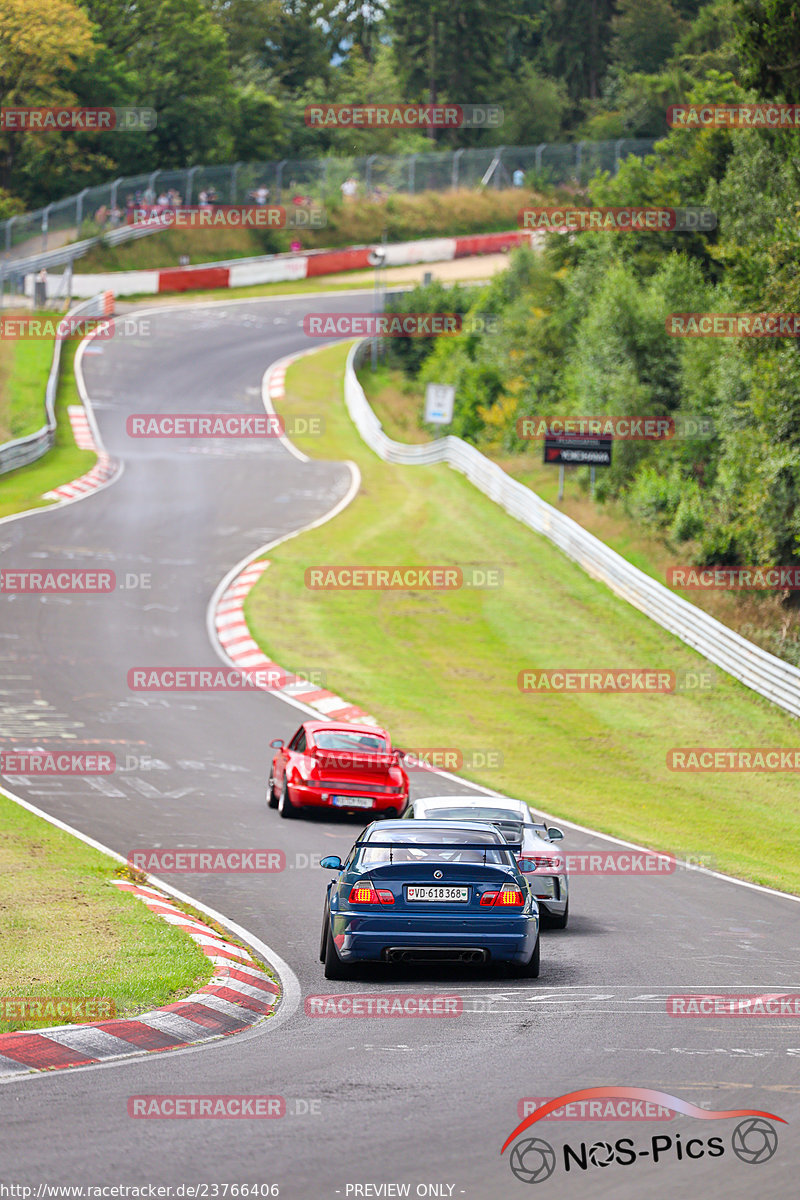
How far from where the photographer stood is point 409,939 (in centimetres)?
1092

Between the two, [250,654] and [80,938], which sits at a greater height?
[80,938]

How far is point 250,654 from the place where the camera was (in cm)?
2967

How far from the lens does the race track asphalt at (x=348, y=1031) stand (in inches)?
261

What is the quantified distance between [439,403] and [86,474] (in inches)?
602

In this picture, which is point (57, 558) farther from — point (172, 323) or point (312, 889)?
point (172, 323)

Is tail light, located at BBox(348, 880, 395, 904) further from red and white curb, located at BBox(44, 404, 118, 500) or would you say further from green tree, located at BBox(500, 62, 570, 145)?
green tree, located at BBox(500, 62, 570, 145)

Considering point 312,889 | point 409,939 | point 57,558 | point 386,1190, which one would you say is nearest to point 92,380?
point 57,558

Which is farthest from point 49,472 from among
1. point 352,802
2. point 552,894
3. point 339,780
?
point 552,894

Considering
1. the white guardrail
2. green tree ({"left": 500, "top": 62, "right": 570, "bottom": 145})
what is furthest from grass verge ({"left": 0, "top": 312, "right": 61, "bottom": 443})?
green tree ({"left": 500, "top": 62, "right": 570, "bottom": 145})

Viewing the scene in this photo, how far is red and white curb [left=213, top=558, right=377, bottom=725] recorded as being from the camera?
26.7 m

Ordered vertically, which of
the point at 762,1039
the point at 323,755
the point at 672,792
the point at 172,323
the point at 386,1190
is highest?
the point at 172,323

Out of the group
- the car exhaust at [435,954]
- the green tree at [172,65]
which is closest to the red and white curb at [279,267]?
the green tree at [172,65]

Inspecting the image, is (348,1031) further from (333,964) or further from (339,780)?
(339,780)

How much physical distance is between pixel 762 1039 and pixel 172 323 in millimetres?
58274
